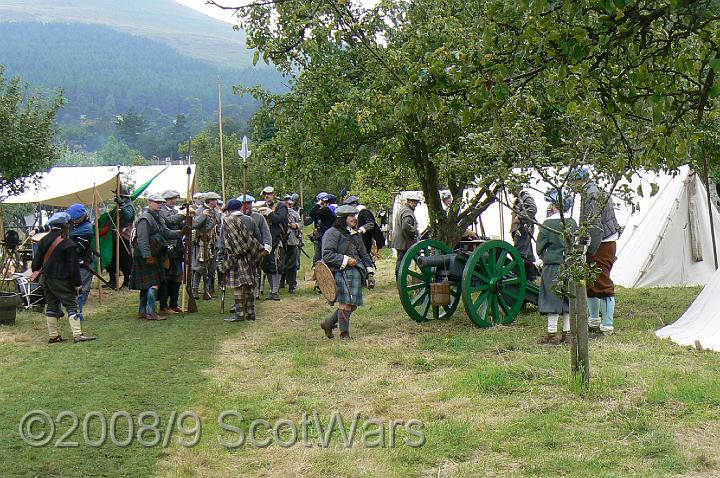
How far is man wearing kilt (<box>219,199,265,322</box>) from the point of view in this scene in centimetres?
1248

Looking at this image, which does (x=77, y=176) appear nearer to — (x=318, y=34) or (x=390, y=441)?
(x=318, y=34)

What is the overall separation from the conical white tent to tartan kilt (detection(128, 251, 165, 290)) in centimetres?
702

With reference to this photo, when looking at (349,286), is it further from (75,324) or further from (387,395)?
(75,324)

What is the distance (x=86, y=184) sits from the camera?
74.9 feet

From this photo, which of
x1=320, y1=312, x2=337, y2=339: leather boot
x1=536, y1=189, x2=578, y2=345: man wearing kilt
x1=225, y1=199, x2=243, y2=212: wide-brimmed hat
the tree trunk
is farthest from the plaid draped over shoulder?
the tree trunk

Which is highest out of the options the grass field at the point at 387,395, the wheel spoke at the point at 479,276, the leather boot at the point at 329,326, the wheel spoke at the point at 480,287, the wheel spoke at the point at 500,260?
the wheel spoke at the point at 500,260

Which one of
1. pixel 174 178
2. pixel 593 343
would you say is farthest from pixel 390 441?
pixel 174 178

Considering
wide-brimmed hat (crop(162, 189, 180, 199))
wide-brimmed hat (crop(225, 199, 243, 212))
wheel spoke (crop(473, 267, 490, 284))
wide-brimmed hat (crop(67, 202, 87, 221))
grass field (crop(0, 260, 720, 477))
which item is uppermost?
wide-brimmed hat (crop(162, 189, 180, 199))

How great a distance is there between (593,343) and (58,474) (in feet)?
18.6

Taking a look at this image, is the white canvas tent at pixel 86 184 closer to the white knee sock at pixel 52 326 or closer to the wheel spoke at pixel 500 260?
the white knee sock at pixel 52 326

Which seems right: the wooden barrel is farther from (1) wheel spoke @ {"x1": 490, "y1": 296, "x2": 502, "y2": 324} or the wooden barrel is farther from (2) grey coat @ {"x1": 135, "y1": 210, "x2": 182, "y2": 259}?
(1) wheel spoke @ {"x1": 490, "y1": 296, "x2": 502, "y2": 324}

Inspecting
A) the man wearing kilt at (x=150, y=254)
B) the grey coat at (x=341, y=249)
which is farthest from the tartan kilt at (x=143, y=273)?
the grey coat at (x=341, y=249)

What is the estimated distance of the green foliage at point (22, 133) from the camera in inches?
663

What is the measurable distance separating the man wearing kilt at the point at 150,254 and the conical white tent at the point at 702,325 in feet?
22.9
